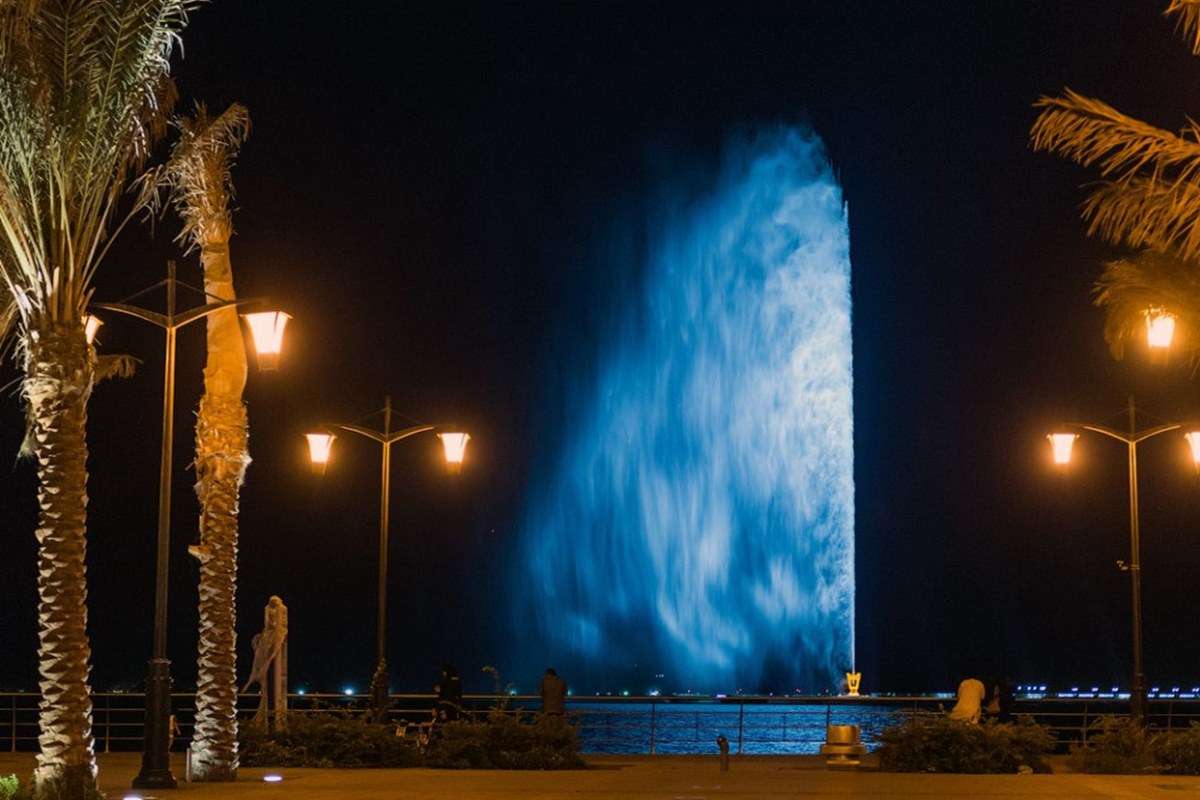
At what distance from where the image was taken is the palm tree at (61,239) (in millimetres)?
17562

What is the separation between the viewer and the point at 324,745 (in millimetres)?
25562

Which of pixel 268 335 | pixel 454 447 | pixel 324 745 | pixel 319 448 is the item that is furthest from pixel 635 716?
pixel 268 335

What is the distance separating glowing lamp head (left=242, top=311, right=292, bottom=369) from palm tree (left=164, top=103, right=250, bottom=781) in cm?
158

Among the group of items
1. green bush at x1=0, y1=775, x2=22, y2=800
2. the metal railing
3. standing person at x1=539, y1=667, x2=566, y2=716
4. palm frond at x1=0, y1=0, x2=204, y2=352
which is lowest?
the metal railing

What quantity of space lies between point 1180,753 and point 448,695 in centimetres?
1170

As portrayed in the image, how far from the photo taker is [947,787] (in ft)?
71.1

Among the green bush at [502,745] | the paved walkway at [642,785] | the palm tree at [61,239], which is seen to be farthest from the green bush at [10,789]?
the green bush at [502,745]

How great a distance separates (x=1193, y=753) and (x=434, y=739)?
10932mm

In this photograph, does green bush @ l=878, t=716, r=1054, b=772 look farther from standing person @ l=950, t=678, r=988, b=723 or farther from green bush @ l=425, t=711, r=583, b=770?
green bush @ l=425, t=711, r=583, b=770

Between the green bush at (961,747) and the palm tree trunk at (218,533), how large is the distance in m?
9.31

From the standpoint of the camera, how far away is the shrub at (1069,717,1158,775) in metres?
25.6

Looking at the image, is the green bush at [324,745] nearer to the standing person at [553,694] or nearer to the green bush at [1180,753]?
the standing person at [553,694]

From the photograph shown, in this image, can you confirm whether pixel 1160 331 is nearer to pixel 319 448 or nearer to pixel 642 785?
pixel 642 785

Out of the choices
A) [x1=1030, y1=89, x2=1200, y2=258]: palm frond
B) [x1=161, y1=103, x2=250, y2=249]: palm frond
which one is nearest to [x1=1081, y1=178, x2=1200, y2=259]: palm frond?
[x1=1030, y1=89, x2=1200, y2=258]: palm frond
